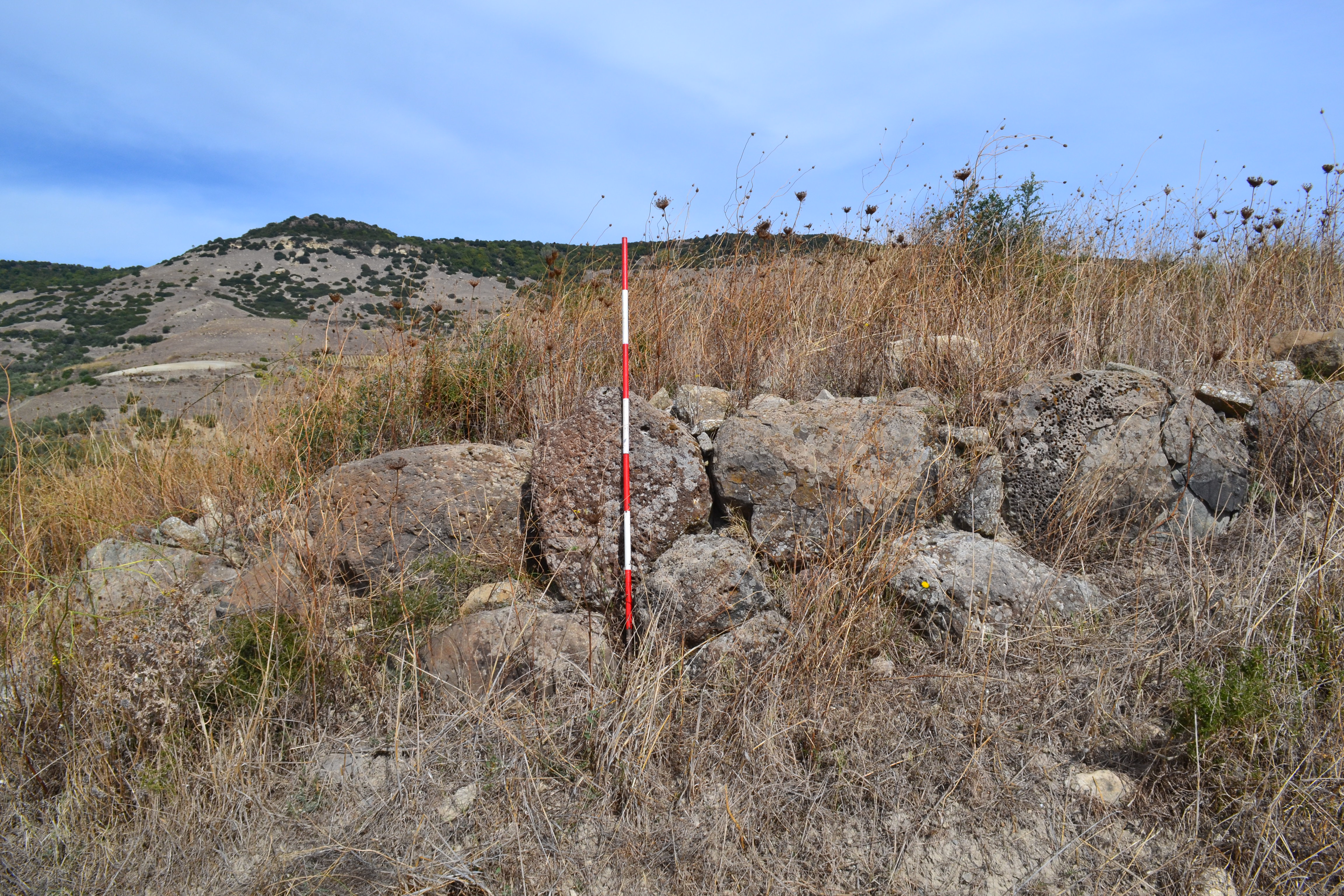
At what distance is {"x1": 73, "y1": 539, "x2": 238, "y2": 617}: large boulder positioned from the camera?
9.18ft

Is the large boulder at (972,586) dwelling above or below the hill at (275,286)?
below

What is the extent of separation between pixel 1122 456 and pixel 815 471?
165 cm

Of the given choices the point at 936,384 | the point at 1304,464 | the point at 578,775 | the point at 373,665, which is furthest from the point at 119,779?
the point at 1304,464

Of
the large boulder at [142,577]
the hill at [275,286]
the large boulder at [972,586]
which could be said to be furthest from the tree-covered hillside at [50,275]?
the large boulder at [972,586]

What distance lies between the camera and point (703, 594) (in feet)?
10.0

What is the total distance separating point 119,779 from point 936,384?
4.33 m

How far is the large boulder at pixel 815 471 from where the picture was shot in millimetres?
3359

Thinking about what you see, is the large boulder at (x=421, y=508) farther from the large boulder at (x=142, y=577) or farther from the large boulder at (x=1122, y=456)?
the large boulder at (x=1122, y=456)

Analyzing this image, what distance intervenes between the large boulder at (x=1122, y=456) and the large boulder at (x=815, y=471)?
0.62 meters

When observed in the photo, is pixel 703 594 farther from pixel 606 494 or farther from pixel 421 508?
pixel 421 508

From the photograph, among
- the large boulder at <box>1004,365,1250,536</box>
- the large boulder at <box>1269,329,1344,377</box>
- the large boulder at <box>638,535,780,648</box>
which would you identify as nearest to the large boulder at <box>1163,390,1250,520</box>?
the large boulder at <box>1004,365,1250,536</box>

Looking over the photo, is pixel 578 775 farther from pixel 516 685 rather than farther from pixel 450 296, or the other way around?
pixel 450 296

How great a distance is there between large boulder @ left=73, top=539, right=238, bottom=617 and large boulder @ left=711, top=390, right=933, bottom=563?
2.44m

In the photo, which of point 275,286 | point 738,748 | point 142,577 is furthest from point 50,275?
point 738,748
